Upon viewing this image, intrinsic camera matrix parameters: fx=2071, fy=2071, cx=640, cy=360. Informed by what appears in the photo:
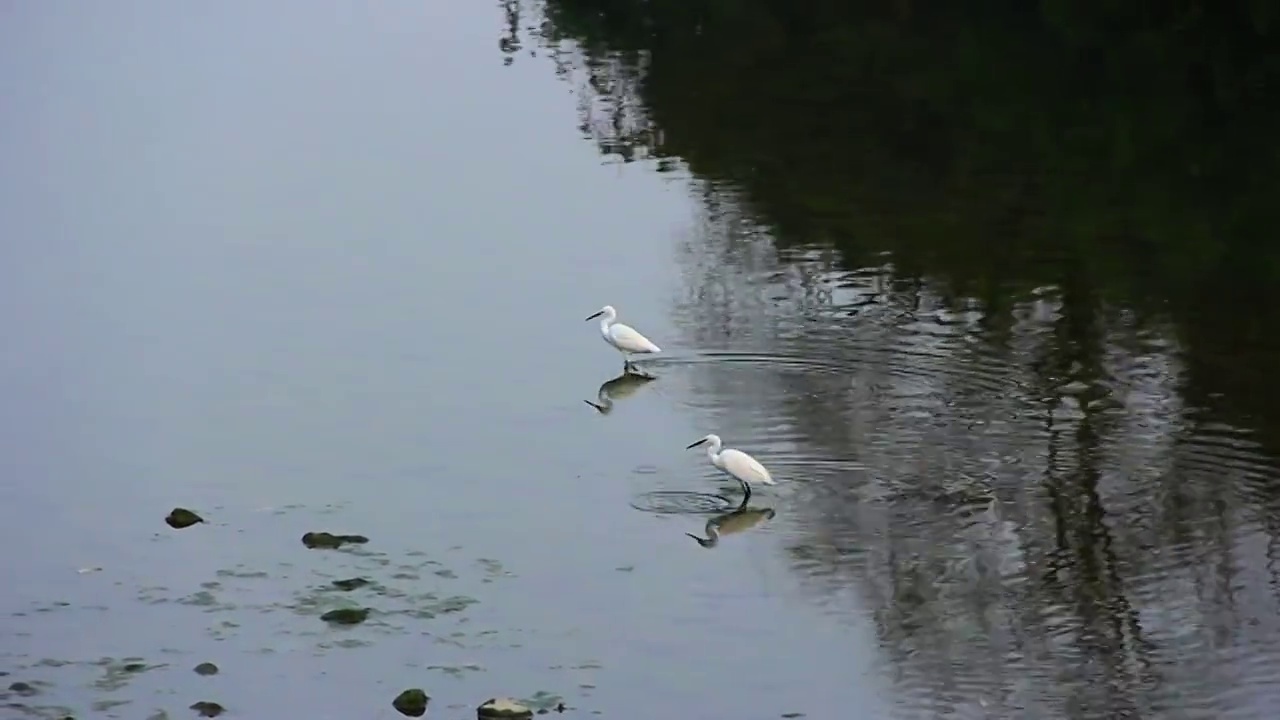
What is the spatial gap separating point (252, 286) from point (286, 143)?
9802 mm

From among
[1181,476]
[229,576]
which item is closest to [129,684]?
[229,576]

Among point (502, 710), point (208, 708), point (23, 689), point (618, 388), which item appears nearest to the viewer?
point (502, 710)

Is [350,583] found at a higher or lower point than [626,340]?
lower

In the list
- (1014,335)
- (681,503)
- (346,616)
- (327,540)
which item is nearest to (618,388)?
(681,503)

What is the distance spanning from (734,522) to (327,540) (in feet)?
10.1

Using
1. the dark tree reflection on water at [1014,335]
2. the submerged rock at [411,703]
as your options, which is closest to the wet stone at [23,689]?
the submerged rock at [411,703]

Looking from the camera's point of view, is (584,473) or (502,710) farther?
(584,473)

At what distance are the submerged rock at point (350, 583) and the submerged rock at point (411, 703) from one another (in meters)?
1.89

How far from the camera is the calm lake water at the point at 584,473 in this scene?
43.9 ft

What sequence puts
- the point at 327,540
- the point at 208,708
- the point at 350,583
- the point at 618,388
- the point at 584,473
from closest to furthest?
the point at 208,708, the point at 350,583, the point at 327,540, the point at 584,473, the point at 618,388

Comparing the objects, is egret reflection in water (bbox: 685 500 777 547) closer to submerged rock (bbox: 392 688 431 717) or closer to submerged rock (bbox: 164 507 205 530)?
submerged rock (bbox: 392 688 431 717)

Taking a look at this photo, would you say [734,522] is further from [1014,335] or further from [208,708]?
[1014,335]

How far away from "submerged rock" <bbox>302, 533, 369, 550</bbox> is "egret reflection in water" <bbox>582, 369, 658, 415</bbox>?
4.01 m

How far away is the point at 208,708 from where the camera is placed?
12.6m
